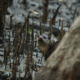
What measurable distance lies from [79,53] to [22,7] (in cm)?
449

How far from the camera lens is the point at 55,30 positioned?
376 centimetres

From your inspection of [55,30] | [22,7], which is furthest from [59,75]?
[22,7]

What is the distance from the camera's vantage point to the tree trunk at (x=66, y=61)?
861mm

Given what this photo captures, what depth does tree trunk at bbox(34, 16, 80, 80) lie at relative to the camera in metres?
0.86

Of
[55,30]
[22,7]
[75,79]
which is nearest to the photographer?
[75,79]

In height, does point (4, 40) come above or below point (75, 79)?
below

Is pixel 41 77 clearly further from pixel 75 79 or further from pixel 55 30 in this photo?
pixel 55 30

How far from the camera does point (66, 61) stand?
2.94 ft

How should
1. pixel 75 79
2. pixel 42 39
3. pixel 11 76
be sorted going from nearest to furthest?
1. pixel 75 79
2. pixel 11 76
3. pixel 42 39

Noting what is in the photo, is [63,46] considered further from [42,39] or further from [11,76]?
[42,39]

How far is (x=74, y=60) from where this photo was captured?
867mm

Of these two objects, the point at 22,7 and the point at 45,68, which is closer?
the point at 45,68

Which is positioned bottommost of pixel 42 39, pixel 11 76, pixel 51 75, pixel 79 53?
pixel 11 76

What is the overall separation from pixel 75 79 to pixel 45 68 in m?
0.19
